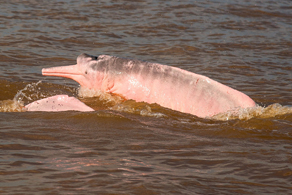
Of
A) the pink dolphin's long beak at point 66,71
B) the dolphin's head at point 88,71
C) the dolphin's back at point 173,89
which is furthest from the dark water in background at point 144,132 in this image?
the pink dolphin's long beak at point 66,71

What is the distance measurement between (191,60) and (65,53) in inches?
148

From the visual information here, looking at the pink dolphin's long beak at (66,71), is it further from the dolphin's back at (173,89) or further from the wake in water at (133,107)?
the dolphin's back at (173,89)

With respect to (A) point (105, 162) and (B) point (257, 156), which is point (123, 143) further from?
(B) point (257, 156)

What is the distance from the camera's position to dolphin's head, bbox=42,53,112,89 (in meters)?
8.12

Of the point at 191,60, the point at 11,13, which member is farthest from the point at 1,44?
the point at 191,60

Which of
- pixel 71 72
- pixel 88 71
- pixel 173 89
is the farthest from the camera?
pixel 71 72

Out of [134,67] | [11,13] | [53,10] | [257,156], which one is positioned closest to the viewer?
[257,156]

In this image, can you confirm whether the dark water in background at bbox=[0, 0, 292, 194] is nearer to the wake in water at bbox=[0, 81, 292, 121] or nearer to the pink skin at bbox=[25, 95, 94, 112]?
the wake in water at bbox=[0, 81, 292, 121]

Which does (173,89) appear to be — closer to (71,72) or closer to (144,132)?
(144,132)

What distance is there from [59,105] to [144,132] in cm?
177

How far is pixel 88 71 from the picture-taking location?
27.0ft

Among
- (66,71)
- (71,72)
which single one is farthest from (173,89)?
(66,71)

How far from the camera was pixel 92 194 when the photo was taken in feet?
14.9

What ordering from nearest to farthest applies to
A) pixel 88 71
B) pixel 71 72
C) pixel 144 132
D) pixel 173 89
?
1. pixel 144 132
2. pixel 173 89
3. pixel 88 71
4. pixel 71 72
